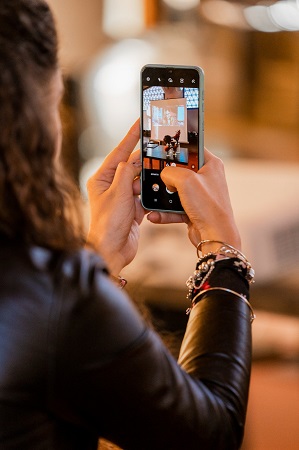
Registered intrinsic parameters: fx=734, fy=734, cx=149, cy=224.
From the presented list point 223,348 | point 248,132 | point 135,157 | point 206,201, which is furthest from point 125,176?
point 248,132

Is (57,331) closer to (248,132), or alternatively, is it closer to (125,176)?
(125,176)

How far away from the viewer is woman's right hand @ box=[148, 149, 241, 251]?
0.86 m

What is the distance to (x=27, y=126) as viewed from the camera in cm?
63

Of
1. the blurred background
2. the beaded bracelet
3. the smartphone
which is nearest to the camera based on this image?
the beaded bracelet

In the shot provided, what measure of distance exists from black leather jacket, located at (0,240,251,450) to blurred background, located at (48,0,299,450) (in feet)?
5.90

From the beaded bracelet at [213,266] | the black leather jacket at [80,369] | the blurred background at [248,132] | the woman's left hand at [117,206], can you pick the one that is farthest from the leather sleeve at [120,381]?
the blurred background at [248,132]

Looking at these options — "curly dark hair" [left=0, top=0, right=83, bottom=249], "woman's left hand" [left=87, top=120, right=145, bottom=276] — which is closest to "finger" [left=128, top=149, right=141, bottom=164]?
"woman's left hand" [left=87, top=120, right=145, bottom=276]

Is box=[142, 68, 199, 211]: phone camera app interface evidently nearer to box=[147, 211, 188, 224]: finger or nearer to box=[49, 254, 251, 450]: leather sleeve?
box=[147, 211, 188, 224]: finger

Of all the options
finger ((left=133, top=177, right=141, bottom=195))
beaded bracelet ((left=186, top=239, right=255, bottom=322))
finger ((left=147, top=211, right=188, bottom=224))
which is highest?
finger ((left=133, top=177, right=141, bottom=195))

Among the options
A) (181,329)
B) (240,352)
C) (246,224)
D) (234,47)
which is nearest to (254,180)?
(246,224)

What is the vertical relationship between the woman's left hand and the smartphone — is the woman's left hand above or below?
below

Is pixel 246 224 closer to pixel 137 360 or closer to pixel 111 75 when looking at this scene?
pixel 111 75

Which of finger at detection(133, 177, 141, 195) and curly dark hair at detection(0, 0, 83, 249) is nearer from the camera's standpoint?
curly dark hair at detection(0, 0, 83, 249)

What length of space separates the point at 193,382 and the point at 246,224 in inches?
75.9
